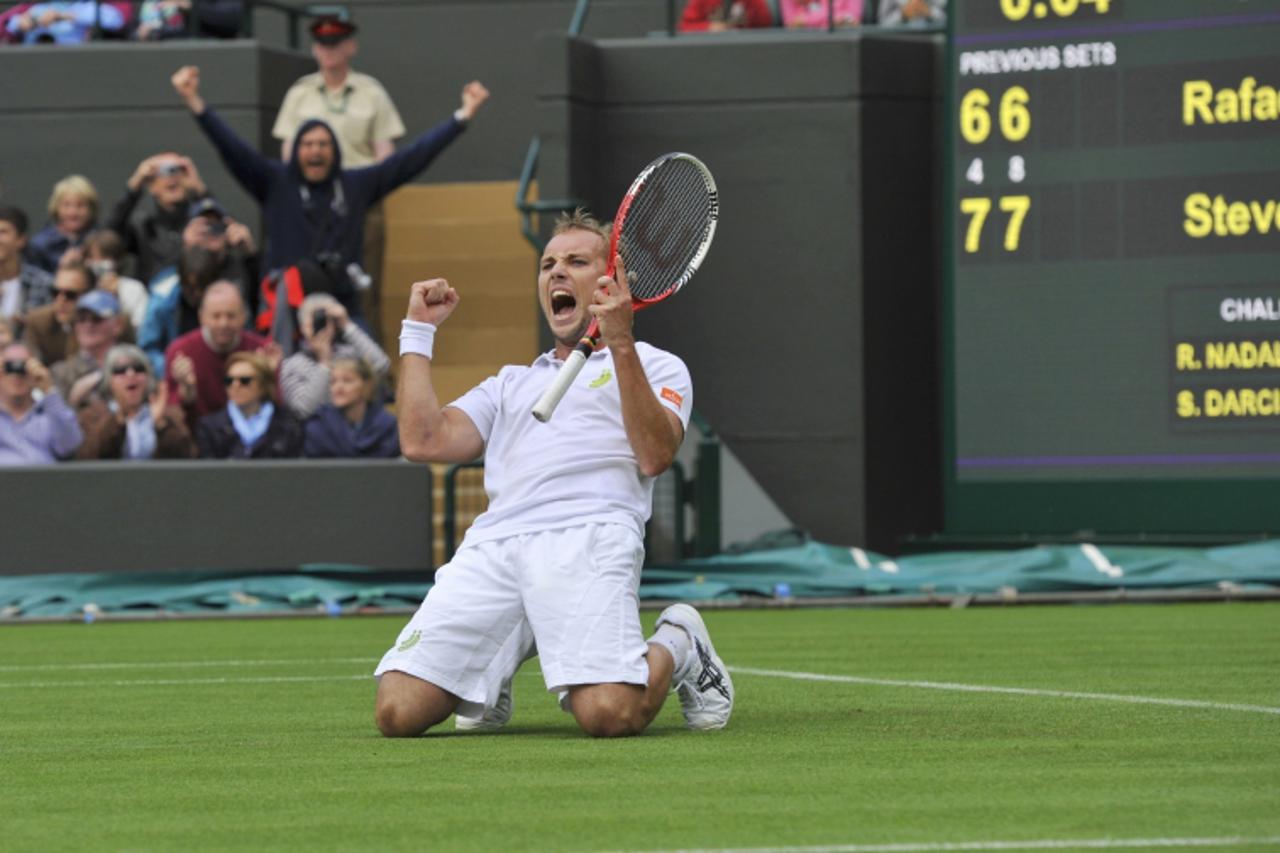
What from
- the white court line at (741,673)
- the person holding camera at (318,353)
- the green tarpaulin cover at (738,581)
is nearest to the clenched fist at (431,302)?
the white court line at (741,673)

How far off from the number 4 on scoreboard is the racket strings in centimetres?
779

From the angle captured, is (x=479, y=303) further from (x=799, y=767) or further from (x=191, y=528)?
(x=799, y=767)

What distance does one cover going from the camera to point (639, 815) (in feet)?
17.9

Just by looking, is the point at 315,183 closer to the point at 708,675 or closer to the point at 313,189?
the point at 313,189

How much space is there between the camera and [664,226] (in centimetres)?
782

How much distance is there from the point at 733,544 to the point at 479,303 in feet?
10.7

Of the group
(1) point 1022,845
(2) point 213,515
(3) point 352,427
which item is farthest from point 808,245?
(1) point 1022,845

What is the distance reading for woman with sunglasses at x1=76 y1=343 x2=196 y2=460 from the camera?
53.8ft

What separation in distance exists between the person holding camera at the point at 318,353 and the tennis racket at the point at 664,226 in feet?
28.0

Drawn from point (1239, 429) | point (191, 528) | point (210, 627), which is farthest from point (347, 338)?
point (1239, 429)

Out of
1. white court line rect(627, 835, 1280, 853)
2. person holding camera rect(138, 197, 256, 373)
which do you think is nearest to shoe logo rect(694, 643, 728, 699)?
white court line rect(627, 835, 1280, 853)

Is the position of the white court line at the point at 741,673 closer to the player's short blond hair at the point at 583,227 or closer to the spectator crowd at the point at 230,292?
the player's short blond hair at the point at 583,227

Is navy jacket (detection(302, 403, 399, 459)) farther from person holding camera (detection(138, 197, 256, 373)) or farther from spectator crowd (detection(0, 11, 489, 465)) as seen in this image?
person holding camera (detection(138, 197, 256, 373))

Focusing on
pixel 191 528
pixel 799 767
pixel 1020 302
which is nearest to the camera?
pixel 799 767
